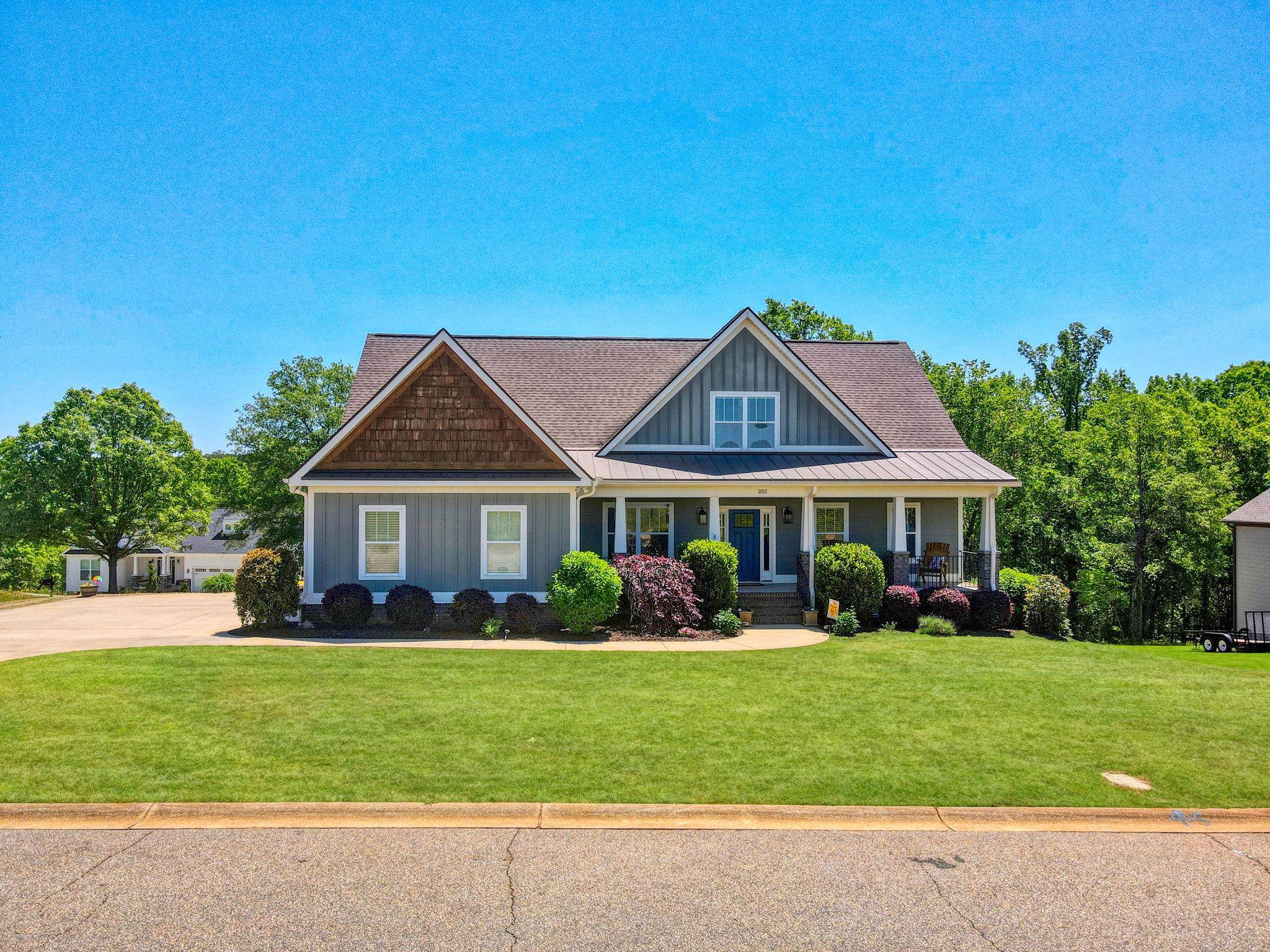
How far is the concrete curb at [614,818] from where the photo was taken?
6.64 metres

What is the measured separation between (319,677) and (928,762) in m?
8.52

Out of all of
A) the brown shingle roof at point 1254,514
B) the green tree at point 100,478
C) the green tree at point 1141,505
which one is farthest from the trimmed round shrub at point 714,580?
the green tree at point 100,478

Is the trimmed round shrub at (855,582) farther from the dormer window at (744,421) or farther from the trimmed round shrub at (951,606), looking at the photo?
the dormer window at (744,421)

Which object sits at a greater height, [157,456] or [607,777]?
[157,456]

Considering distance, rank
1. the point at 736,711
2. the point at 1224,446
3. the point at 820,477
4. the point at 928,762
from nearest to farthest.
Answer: the point at 928,762
the point at 736,711
the point at 820,477
the point at 1224,446

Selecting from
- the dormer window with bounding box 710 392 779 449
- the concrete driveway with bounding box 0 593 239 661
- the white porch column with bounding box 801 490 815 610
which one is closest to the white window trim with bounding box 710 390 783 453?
the dormer window with bounding box 710 392 779 449

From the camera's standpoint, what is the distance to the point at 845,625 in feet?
58.1

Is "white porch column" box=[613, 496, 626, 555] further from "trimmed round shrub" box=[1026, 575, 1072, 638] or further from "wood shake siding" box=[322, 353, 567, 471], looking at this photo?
"trimmed round shrub" box=[1026, 575, 1072, 638]

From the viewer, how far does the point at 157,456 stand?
4316 cm

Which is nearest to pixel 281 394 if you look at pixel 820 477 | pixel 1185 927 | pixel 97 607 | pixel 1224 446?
pixel 97 607

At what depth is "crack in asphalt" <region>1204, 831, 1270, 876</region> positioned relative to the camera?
621 centimetres

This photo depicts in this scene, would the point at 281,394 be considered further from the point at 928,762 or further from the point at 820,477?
the point at 928,762

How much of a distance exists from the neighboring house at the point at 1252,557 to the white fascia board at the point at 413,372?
19.7m

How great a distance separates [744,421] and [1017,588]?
8.20m
